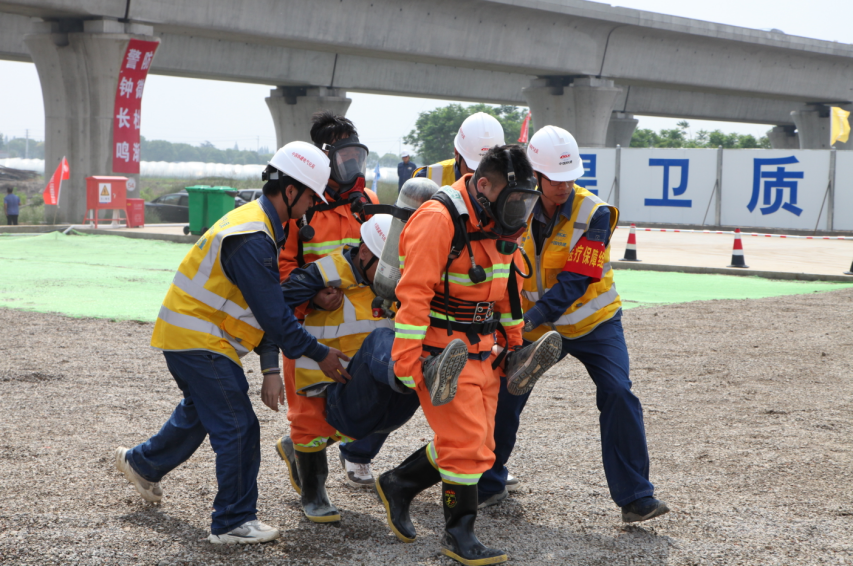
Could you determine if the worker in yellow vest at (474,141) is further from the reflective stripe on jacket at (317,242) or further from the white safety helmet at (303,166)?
the white safety helmet at (303,166)

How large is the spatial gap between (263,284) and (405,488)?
116cm

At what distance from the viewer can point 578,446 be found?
5488mm

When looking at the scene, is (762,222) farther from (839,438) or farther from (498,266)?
(498,266)

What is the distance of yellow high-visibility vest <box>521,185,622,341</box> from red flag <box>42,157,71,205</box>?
2295 centimetres

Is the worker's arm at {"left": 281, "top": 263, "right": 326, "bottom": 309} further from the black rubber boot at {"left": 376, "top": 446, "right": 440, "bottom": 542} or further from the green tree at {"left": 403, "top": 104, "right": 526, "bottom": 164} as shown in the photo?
the green tree at {"left": 403, "top": 104, "right": 526, "bottom": 164}

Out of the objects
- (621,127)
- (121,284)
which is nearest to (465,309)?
(121,284)

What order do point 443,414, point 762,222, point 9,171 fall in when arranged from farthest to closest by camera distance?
point 9,171, point 762,222, point 443,414

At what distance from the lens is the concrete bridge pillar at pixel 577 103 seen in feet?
118

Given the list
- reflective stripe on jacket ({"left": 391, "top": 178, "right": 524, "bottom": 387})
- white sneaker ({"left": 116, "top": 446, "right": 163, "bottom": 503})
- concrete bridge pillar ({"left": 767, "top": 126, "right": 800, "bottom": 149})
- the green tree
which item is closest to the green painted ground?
white sneaker ({"left": 116, "top": 446, "right": 163, "bottom": 503})

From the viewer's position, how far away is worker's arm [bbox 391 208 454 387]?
358 cm

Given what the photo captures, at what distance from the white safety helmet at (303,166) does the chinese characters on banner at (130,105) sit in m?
23.4

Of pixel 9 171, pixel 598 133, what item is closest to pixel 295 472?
pixel 598 133

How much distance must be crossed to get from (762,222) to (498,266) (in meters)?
22.6

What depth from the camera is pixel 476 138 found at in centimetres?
505
